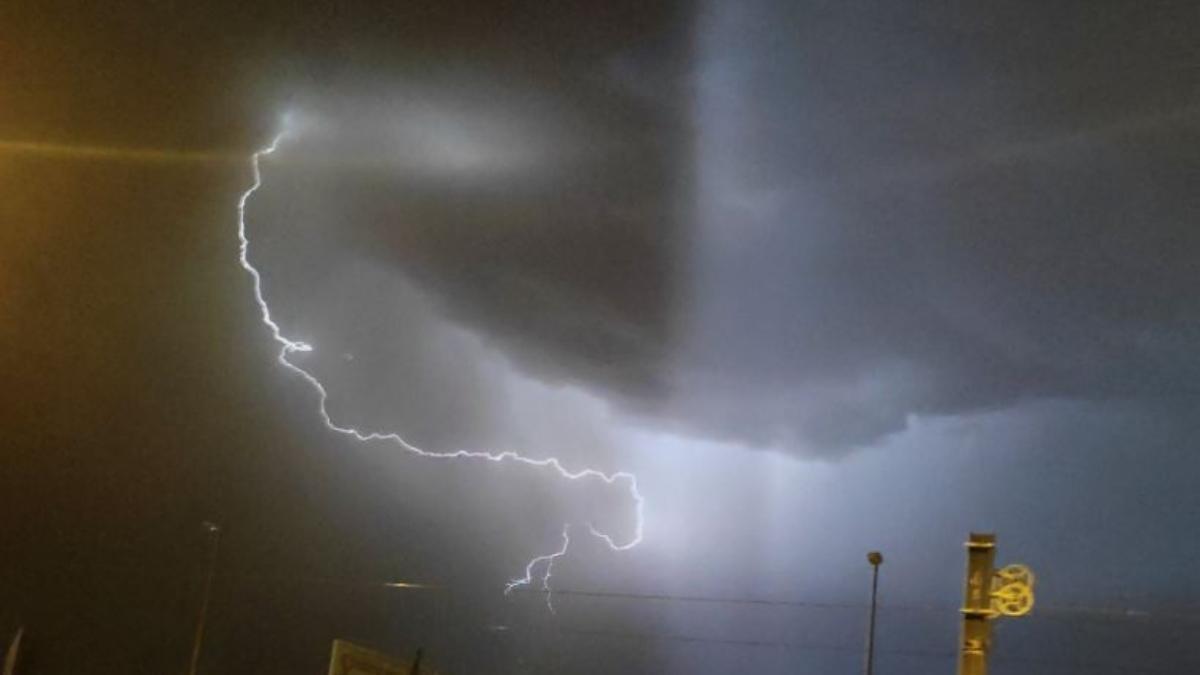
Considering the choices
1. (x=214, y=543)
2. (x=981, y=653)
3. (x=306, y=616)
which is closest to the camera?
(x=981, y=653)

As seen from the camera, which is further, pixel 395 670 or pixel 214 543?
pixel 214 543

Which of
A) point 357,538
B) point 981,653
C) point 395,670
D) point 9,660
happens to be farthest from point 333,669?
point 357,538

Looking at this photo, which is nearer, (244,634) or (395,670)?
(395,670)

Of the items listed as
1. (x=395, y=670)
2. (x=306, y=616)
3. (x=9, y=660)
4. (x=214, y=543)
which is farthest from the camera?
(x=306, y=616)

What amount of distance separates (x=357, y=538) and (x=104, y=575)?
6762 mm

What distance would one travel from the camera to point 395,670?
72.1 feet

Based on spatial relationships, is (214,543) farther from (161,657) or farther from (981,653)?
(981,653)

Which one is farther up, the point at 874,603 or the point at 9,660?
the point at 874,603

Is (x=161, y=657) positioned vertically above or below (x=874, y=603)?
below

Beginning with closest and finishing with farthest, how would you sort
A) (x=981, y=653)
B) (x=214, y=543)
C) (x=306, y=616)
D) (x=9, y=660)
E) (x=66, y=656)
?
(x=981, y=653), (x=9, y=660), (x=214, y=543), (x=66, y=656), (x=306, y=616)

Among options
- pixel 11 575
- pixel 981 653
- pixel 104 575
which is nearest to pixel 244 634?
pixel 104 575

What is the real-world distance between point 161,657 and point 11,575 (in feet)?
15.4

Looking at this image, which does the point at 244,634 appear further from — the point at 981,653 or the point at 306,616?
the point at 981,653

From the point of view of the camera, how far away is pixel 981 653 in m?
12.9
